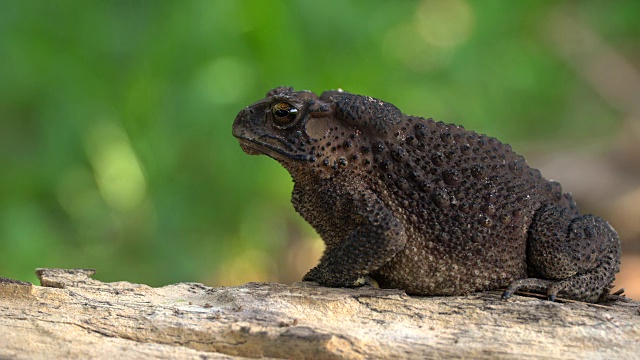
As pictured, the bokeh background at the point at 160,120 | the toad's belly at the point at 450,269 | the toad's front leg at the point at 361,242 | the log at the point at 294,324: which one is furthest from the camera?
the bokeh background at the point at 160,120

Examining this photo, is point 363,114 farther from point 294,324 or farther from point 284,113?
point 294,324

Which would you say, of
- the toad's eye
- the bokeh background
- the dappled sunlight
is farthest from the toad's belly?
the dappled sunlight

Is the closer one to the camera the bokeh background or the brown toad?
the brown toad

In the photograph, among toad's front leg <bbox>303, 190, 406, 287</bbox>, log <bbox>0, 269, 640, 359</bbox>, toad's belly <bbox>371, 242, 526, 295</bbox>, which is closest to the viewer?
log <bbox>0, 269, 640, 359</bbox>

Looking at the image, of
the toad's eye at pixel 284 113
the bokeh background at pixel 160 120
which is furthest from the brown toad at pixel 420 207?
the bokeh background at pixel 160 120

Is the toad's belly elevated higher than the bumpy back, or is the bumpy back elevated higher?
the bumpy back

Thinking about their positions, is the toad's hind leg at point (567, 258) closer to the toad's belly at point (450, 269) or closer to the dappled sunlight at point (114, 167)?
the toad's belly at point (450, 269)

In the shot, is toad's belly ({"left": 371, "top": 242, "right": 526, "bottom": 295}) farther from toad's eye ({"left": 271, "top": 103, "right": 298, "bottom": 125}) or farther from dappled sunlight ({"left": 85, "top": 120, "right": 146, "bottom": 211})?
dappled sunlight ({"left": 85, "top": 120, "right": 146, "bottom": 211})
